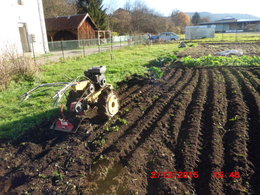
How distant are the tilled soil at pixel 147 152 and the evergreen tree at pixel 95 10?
30054 mm

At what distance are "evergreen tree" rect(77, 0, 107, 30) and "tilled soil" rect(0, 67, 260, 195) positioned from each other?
3005cm

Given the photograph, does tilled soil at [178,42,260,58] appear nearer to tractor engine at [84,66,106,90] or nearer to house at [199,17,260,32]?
tractor engine at [84,66,106,90]

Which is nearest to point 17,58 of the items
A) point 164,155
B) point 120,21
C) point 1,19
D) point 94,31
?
point 164,155

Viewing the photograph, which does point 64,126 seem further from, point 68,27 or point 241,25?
point 241,25

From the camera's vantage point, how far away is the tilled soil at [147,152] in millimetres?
2883

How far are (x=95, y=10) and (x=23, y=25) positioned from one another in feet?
55.6

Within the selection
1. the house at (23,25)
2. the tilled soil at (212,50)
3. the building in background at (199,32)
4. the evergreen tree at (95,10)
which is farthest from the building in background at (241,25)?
the house at (23,25)

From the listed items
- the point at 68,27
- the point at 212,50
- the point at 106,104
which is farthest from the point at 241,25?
the point at 106,104

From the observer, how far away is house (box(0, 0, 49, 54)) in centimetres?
1480

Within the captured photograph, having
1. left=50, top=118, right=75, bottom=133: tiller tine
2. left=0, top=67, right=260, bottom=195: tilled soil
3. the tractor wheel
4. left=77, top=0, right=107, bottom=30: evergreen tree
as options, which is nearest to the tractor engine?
the tractor wheel

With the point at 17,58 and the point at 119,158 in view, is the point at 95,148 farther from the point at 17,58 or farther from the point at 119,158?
the point at 17,58

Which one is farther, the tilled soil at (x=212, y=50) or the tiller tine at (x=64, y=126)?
the tilled soil at (x=212, y=50)

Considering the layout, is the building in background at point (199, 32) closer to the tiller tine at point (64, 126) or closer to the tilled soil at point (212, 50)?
the tilled soil at point (212, 50)

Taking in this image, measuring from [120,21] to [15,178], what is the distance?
44118 millimetres
